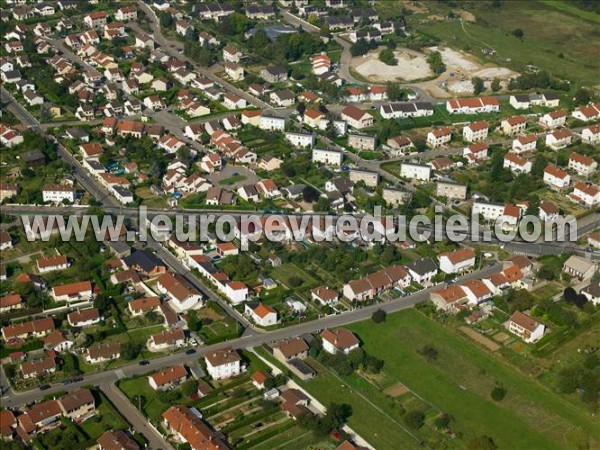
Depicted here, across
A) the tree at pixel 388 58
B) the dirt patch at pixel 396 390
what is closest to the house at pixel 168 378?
A: the dirt patch at pixel 396 390

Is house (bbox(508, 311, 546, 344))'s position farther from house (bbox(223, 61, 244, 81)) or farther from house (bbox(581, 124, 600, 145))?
house (bbox(223, 61, 244, 81))

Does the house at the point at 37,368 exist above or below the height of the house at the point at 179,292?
below

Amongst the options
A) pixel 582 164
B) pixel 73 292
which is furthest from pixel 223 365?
pixel 582 164

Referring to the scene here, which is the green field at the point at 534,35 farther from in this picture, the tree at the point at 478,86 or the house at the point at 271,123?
the house at the point at 271,123

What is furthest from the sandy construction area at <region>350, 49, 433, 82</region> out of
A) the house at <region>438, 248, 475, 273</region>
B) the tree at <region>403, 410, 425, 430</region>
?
the tree at <region>403, 410, 425, 430</region>

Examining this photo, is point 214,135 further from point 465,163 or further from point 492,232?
point 492,232

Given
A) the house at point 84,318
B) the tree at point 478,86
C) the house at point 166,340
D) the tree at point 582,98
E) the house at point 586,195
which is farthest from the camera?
the tree at point 478,86

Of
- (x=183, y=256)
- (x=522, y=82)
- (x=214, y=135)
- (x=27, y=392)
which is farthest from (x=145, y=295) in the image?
(x=522, y=82)
